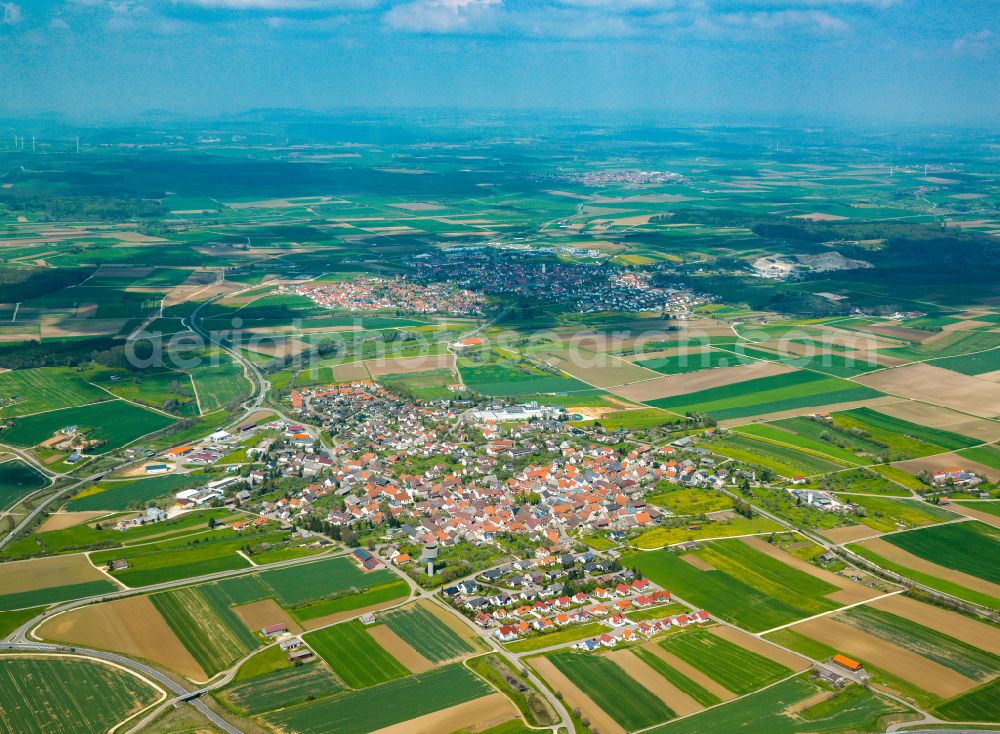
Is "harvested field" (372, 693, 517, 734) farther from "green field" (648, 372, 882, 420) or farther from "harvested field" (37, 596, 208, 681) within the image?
"green field" (648, 372, 882, 420)

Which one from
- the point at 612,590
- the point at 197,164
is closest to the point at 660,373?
the point at 612,590

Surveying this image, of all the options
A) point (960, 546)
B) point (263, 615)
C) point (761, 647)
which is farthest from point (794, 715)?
point (263, 615)

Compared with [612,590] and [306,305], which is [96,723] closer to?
[612,590]

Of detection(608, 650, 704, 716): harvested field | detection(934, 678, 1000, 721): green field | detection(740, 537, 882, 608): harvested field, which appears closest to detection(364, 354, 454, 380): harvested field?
detection(740, 537, 882, 608): harvested field

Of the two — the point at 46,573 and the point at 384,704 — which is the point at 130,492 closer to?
the point at 46,573

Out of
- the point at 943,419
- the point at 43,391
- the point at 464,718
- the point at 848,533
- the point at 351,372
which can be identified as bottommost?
the point at 464,718

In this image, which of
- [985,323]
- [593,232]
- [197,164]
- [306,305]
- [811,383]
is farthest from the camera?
[197,164]
